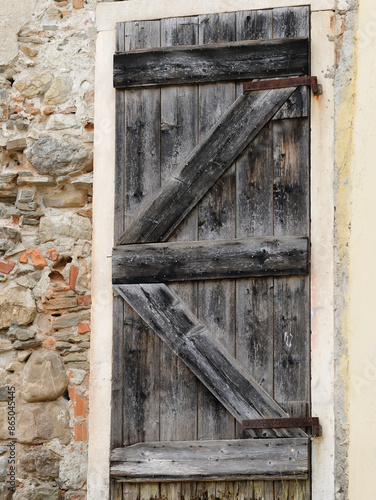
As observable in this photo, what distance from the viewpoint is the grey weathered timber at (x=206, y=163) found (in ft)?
15.4


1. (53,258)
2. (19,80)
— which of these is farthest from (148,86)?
(53,258)

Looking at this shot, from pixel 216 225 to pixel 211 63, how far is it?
0.93 m

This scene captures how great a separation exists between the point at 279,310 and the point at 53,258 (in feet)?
4.43

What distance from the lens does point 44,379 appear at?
4.77 metres

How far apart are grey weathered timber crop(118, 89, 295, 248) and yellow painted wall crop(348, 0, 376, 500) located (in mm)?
437

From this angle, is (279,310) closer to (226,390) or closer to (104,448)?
(226,390)

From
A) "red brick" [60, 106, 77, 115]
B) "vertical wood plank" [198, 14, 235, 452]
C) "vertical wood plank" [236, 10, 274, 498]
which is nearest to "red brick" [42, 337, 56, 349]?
"vertical wood plank" [198, 14, 235, 452]

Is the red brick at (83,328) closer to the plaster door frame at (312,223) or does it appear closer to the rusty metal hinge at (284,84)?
the plaster door frame at (312,223)

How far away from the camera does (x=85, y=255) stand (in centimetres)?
489

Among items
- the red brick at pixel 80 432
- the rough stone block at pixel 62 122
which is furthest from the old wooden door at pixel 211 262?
the rough stone block at pixel 62 122

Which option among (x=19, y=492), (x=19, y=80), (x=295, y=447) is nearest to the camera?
(x=295, y=447)

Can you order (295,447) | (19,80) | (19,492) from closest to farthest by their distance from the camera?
1. (295,447)
2. (19,492)
3. (19,80)

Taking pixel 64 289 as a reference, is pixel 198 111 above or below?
above

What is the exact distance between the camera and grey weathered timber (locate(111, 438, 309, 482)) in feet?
14.5
